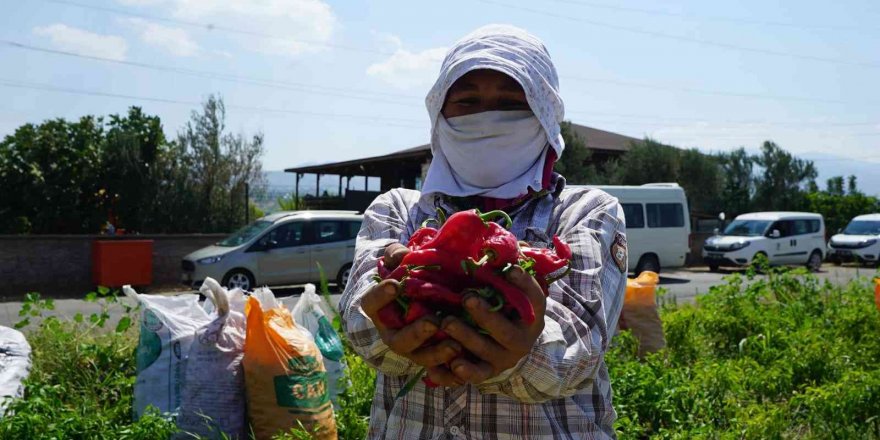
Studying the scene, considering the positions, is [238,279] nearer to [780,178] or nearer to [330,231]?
[330,231]

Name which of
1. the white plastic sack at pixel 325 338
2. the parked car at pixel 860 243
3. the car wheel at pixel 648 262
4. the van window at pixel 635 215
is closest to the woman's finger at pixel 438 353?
the white plastic sack at pixel 325 338

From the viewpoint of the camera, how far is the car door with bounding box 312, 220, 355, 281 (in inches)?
593

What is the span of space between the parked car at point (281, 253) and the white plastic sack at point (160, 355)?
395 inches

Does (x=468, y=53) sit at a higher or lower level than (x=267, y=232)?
higher

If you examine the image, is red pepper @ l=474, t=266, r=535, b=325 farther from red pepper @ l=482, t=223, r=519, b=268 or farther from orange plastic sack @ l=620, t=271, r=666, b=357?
orange plastic sack @ l=620, t=271, r=666, b=357

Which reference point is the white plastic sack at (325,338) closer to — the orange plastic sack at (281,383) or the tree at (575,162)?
the orange plastic sack at (281,383)

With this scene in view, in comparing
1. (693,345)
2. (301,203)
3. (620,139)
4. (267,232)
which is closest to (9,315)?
(267,232)

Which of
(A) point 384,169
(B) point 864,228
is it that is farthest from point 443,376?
(A) point 384,169

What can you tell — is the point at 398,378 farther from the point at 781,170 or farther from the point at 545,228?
the point at 781,170

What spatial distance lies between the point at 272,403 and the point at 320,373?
0.97 feet

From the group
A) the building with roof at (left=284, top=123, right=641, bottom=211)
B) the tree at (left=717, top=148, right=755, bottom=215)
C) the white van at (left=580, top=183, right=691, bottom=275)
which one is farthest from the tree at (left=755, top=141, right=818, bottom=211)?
the white van at (left=580, top=183, right=691, bottom=275)

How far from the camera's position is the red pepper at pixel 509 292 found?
1.36 m

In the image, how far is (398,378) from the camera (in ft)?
5.89

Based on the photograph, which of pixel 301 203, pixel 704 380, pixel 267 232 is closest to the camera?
pixel 704 380
